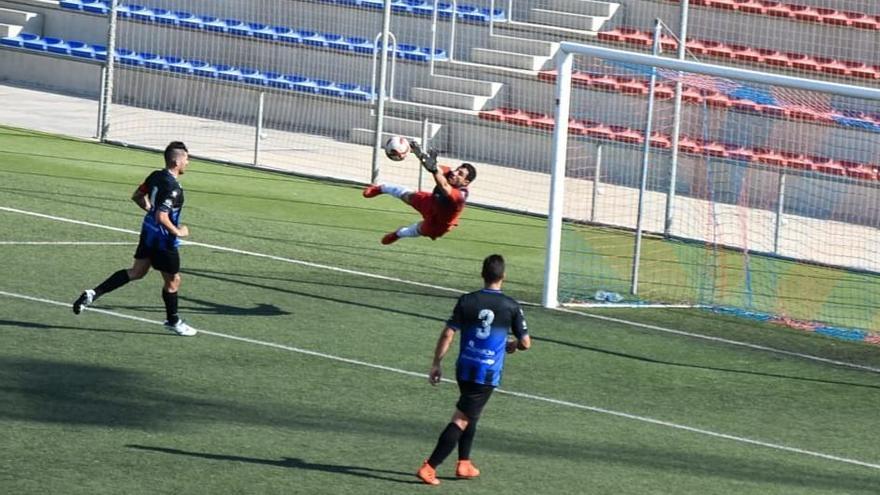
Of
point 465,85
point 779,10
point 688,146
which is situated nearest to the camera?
point 688,146

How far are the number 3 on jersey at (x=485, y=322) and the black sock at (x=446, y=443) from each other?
0.61 meters

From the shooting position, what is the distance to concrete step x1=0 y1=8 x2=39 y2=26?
1302 inches

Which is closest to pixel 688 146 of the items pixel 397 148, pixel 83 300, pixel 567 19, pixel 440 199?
pixel 567 19

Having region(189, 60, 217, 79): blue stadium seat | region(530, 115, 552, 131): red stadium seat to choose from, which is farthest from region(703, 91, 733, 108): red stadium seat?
region(189, 60, 217, 79): blue stadium seat

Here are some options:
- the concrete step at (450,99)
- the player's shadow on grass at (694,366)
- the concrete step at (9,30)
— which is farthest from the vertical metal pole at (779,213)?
the concrete step at (9,30)

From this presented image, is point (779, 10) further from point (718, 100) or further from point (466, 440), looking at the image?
point (466, 440)

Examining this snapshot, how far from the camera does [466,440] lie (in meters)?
10.7

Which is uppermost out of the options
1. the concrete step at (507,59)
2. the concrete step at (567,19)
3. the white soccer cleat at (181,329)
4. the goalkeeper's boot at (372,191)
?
the concrete step at (567,19)

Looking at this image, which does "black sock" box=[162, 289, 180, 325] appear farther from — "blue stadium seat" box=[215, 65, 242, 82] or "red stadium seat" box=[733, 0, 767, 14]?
"blue stadium seat" box=[215, 65, 242, 82]

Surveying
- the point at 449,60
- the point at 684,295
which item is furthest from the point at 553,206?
the point at 449,60

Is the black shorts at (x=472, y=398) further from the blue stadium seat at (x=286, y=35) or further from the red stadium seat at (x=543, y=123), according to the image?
the blue stadium seat at (x=286, y=35)

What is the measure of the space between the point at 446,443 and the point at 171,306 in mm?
4463

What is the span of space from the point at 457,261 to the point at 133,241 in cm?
386

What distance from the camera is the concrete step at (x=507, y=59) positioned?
29031 millimetres
